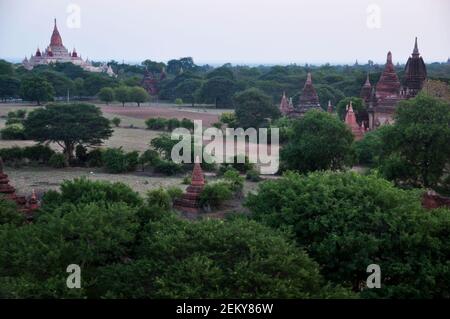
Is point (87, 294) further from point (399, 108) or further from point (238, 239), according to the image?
point (399, 108)

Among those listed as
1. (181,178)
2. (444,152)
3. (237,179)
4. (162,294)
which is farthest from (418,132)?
(162,294)

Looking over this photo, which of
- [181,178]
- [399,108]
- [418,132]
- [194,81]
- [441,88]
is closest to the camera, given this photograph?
[418,132]

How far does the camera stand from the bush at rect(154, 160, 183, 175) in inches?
1228

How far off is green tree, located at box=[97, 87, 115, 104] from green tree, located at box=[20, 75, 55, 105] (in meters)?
7.52

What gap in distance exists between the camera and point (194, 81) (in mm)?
80875

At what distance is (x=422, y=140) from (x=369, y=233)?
12.2 m

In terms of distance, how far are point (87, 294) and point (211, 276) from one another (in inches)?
101

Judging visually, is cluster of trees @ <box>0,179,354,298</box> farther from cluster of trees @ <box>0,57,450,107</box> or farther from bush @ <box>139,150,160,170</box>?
cluster of trees @ <box>0,57,450,107</box>

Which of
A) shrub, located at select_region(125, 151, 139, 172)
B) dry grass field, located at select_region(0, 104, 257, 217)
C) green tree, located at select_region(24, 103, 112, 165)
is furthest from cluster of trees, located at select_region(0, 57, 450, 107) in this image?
shrub, located at select_region(125, 151, 139, 172)

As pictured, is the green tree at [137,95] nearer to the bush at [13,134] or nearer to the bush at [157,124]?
the bush at [157,124]

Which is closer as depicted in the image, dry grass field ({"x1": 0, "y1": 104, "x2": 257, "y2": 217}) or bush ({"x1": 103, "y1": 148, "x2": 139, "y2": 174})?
dry grass field ({"x1": 0, "y1": 104, "x2": 257, "y2": 217})

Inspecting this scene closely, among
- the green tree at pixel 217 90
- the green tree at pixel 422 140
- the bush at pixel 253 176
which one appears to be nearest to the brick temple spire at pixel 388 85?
the bush at pixel 253 176

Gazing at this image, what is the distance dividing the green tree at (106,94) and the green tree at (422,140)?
5149cm

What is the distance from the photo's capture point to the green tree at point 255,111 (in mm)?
49469
